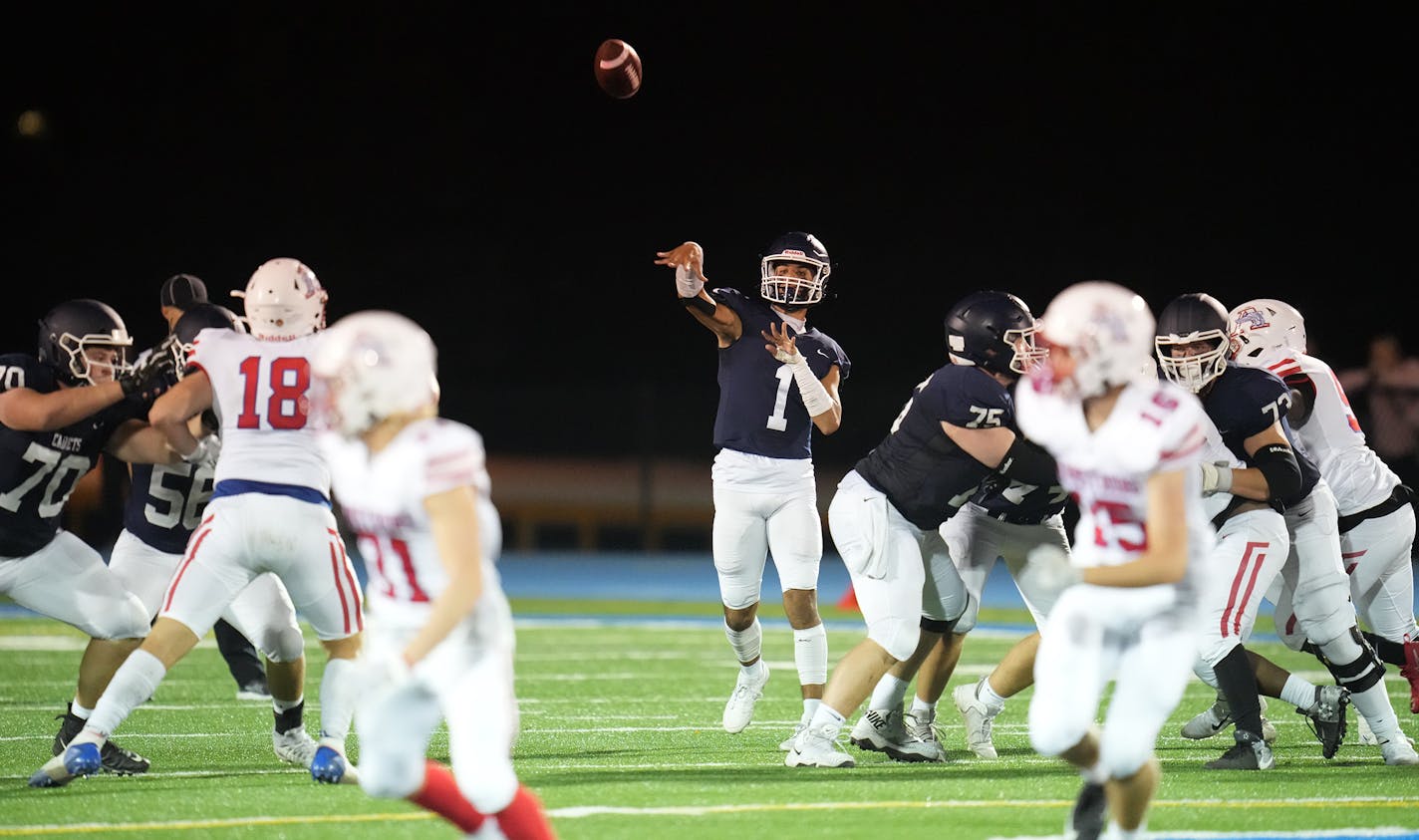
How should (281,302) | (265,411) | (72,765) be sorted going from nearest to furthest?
(72,765) < (265,411) < (281,302)

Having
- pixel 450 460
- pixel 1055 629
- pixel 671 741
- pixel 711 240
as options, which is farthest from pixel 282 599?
pixel 711 240

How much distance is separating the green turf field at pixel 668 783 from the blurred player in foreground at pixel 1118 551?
2.40 ft

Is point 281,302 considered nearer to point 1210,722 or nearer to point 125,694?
point 125,694

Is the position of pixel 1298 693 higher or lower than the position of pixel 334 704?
lower

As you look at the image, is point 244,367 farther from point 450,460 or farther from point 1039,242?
point 1039,242

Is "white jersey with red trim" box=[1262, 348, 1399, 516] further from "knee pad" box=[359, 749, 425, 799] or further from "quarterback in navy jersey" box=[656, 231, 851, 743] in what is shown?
"knee pad" box=[359, 749, 425, 799]

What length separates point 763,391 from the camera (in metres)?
6.76

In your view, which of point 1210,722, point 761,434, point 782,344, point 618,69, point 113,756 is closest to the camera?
point 113,756

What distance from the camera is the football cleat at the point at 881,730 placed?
20.0 feet

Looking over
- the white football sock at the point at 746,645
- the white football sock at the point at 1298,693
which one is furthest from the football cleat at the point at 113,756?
the white football sock at the point at 1298,693

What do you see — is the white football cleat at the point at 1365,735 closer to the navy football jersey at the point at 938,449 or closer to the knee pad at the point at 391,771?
the navy football jersey at the point at 938,449

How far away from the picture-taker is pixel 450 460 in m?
3.46

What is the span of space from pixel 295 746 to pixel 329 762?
1.88 ft

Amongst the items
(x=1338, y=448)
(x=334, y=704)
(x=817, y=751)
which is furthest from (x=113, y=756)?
(x=1338, y=448)
